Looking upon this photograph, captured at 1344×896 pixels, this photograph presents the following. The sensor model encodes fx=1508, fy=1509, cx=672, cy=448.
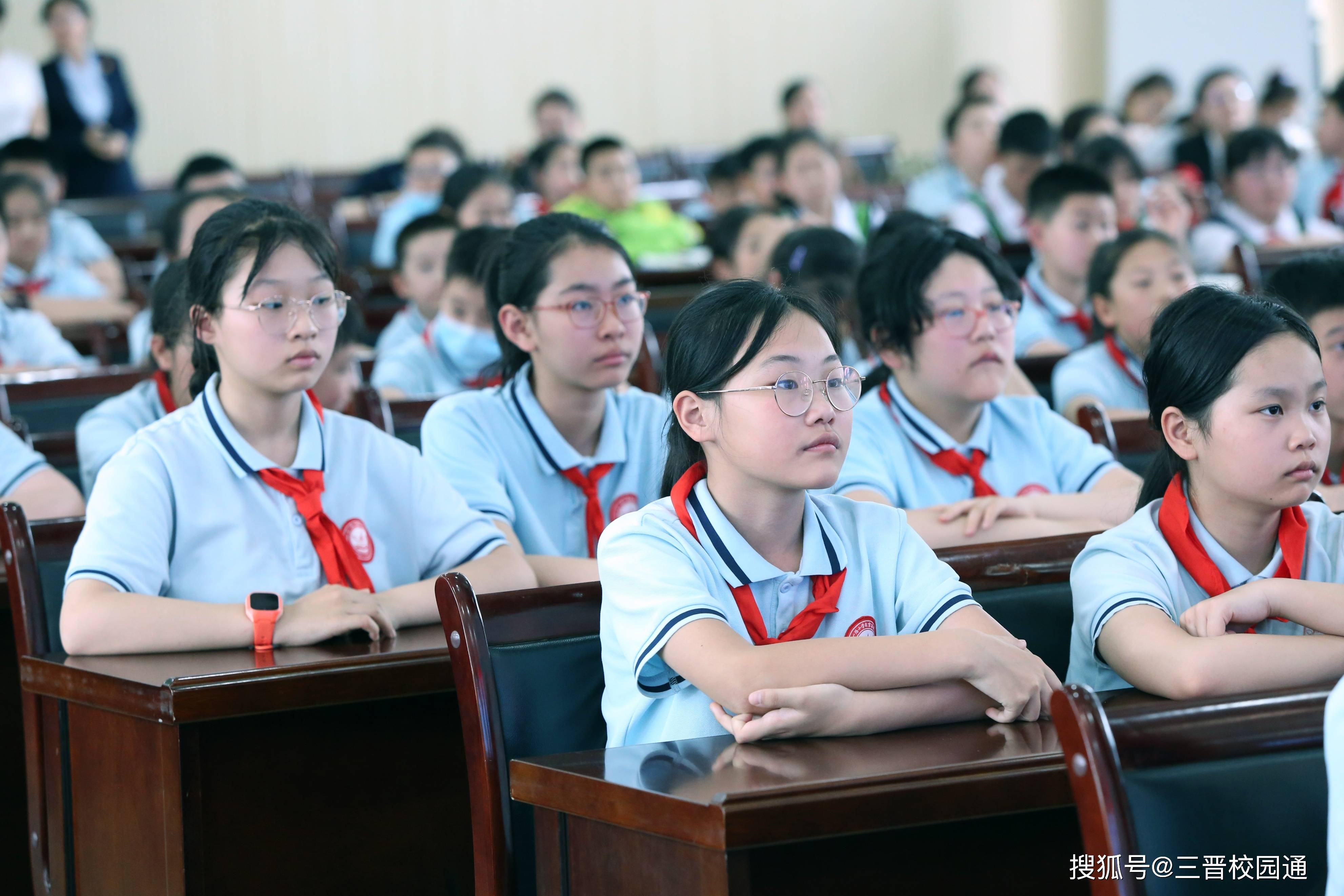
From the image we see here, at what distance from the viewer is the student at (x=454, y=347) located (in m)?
3.64

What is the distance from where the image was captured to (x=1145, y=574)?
1.66m

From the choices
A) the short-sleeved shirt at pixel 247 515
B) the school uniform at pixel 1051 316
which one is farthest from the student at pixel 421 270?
the short-sleeved shirt at pixel 247 515

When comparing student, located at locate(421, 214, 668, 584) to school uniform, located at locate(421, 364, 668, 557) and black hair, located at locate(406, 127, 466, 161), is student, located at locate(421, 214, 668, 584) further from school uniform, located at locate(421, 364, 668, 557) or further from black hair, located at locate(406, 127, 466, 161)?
black hair, located at locate(406, 127, 466, 161)

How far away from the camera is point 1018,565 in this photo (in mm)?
1797

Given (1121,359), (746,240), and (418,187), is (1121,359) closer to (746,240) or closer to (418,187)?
(746,240)

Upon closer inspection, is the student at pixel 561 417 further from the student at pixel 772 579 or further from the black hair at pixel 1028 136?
the black hair at pixel 1028 136

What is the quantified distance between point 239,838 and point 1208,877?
108cm

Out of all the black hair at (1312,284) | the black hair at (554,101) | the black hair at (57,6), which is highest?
the black hair at (57,6)

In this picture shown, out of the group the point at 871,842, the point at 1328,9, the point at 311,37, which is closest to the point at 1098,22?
the point at 1328,9

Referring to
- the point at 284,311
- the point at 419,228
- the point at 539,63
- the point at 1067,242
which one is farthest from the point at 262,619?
the point at 539,63

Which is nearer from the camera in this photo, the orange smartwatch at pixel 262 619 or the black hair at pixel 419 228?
the orange smartwatch at pixel 262 619

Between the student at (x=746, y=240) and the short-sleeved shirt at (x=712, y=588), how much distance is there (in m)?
2.29

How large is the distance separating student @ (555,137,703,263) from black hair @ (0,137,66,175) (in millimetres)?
2077

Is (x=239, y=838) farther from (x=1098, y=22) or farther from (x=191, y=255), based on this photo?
(x=1098, y=22)
